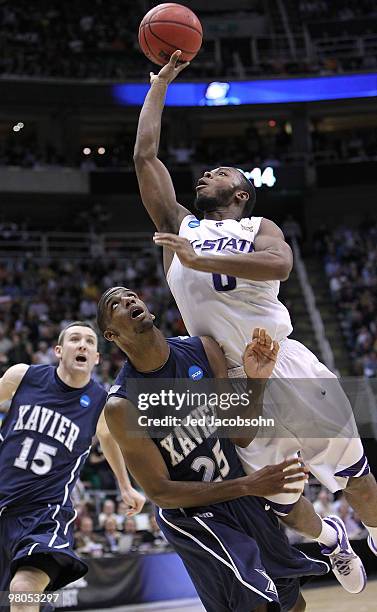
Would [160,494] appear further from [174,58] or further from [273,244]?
[174,58]

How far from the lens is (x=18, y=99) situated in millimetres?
21125

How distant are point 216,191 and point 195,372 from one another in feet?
3.02

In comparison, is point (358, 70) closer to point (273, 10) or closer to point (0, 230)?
point (273, 10)

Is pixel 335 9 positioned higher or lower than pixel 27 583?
higher

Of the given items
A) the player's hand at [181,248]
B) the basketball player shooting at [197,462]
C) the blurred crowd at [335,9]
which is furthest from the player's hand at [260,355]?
the blurred crowd at [335,9]

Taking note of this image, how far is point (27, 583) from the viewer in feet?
14.4

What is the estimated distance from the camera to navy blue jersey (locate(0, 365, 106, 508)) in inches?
189

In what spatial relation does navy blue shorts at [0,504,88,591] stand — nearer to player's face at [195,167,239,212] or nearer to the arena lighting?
player's face at [195,167,239,212]

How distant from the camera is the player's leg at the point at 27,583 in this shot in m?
4.25

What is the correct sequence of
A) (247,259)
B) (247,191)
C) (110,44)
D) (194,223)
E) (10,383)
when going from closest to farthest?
(247,259)
(194,223)
(247,191)
(10,383)
(110,44)

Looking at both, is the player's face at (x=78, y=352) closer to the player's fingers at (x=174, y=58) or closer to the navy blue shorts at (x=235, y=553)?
the navy blue shorts at (x=235, y=553)

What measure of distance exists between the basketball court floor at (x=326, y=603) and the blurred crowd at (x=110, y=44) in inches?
555

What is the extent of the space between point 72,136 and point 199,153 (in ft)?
10.9

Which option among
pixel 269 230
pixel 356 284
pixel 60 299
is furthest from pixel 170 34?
pixel 356 284
